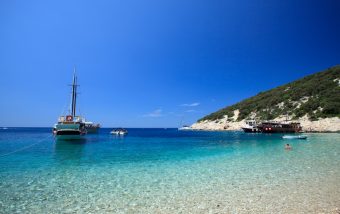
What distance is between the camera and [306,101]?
3442 inches

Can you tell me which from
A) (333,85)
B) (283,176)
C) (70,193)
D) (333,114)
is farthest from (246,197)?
(333,85)

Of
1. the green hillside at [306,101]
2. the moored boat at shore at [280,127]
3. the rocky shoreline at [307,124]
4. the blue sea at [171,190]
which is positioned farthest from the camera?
the green hillside at [306,101]

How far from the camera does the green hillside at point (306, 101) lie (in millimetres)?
77250

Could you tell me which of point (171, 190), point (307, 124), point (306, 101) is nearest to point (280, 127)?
point (307, 124)

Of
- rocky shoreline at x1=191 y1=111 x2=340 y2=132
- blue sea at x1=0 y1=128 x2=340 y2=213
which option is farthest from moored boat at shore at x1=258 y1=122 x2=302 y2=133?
blue sea at x1=0 y1=128 x2=340 y2=213

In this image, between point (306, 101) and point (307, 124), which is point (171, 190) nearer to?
point (307, 124)

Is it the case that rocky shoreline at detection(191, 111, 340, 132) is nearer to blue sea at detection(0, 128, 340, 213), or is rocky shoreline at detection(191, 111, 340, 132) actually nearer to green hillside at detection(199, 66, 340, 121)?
green hillside at detection(199, 66, 340, 121)

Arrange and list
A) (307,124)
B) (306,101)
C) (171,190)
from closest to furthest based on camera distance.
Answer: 1. (171,190)
2. (307,124)
3. (306,101)

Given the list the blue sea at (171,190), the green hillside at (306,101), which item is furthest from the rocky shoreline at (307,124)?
the blue sea at (171,190)

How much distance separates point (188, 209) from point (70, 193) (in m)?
5.53

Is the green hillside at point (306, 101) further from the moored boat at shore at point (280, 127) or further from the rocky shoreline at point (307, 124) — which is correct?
the moored boat at shore at point (280, 127)

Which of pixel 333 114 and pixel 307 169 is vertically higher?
pixel 333 114

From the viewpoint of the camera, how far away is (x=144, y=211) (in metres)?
8.39

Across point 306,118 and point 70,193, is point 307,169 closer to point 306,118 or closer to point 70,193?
point 70,193
